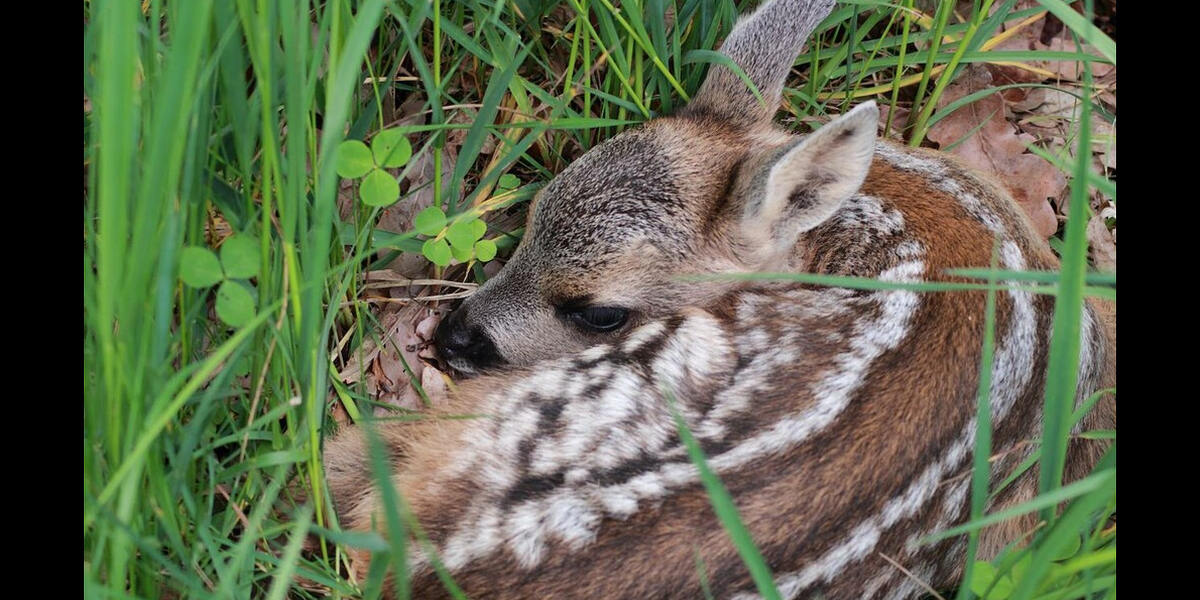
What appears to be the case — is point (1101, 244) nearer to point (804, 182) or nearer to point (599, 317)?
point (804, 182)

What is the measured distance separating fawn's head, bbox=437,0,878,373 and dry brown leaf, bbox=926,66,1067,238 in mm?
1055

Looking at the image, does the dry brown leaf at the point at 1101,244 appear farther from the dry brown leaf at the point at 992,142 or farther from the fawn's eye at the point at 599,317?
the fawn's eye at the point at 599,317

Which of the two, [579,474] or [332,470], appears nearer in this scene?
[579,474]

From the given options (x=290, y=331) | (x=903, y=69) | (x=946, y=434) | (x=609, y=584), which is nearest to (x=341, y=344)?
(x=290, y=331)

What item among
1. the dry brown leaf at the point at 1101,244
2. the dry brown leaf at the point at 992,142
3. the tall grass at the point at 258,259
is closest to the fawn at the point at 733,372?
the tall grass at the point at 258,259

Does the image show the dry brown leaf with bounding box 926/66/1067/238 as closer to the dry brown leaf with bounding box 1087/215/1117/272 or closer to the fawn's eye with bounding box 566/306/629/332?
the dry brown leaf with bounding box 1087/215/1117/272

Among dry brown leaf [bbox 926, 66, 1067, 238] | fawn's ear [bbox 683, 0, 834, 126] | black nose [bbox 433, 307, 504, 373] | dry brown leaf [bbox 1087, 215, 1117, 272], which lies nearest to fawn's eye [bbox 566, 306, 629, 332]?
black nose [bbox 433, 307, 504, 373]

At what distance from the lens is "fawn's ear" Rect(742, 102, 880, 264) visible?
285 centimetres

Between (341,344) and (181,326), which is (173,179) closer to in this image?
(181,326)

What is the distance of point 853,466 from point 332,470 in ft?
4.93

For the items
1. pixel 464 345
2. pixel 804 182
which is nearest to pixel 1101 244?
pixel 804 182

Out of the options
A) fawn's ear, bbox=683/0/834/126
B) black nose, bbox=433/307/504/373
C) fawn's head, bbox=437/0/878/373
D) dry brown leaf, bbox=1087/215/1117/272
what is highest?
fawn's ear, bbox=683/0/834/126

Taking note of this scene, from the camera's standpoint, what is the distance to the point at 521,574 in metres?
2.39

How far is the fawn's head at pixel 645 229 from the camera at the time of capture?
10.5 feet
